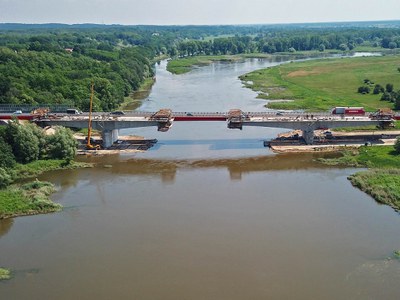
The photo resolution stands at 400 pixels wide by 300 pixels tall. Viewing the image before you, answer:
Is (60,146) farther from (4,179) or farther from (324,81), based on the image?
(324,81)

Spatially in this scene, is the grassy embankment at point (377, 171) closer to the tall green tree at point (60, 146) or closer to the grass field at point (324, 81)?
the grass field at point (324, 81)

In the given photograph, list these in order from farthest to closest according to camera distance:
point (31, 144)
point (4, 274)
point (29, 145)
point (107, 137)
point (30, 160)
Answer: point (107, 137) < point (30, 160) < point (31, 144) < point (29, 145) < point (4, 274)

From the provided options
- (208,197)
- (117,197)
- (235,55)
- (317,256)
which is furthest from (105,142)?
(235,55)

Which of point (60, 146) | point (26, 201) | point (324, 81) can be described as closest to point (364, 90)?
point (324, 81)

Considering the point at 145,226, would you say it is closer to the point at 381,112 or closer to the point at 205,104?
the point at 381,112

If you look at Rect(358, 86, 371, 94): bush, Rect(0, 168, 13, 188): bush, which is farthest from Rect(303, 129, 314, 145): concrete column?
Rect(358, 86, 371, 94): bush
